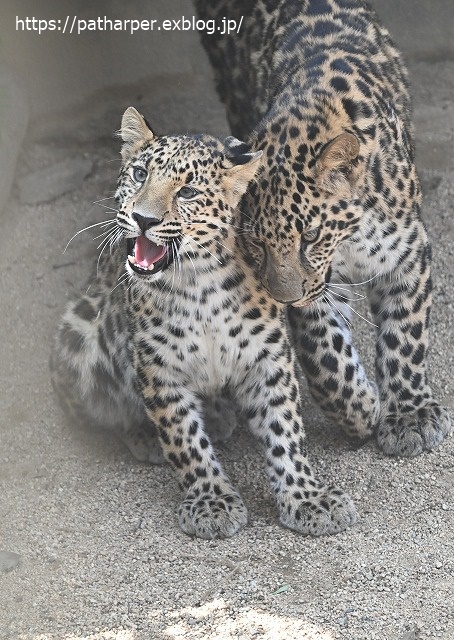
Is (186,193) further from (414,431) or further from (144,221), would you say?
(414,431)

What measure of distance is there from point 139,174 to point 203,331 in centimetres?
97

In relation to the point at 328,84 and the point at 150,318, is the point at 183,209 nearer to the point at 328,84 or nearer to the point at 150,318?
the point at 150,318

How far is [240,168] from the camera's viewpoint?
579cm

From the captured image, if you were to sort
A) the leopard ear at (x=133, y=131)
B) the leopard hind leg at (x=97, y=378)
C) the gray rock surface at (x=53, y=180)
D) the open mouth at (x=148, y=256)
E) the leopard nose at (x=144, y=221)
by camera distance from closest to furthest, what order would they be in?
the leopard nose at (x=144, y=221)
the open mouth at (x=148, y=256)
the leopard ear at (x=133, y=131)
the leopard hind leg at (x=97, y=378)
the gray rock surface at (x=53, y=180)

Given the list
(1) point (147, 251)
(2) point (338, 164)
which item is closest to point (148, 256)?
(1) point (147, 251)

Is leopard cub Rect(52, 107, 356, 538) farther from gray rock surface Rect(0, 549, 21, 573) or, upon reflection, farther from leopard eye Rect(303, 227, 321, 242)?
gray rock surface Rect(0, 549, 21, 573)

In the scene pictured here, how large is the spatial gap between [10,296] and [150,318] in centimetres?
296

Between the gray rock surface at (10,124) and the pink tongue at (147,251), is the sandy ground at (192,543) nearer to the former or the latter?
the gray rock surface at (10,124)

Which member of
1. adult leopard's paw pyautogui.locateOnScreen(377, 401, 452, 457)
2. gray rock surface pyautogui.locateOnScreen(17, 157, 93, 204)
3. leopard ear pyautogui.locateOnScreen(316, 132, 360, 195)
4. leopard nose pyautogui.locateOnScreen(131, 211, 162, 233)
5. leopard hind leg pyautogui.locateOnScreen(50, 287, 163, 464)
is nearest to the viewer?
leopard nose pyautogui.locateOnScreen(131, 211, 162, 233)

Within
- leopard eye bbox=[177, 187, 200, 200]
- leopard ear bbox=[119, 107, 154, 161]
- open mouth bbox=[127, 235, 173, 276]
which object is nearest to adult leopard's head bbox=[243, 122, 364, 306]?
leopard eye bbox=[177, 187, 200, 200]

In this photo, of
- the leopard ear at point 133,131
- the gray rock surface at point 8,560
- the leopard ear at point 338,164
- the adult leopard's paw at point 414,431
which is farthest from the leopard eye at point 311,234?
the gray rock surface at point 8,560

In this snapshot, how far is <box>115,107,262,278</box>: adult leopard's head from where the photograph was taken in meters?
5.66

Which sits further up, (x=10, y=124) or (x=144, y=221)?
(x=10, y=124)

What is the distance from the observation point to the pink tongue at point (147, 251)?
571cm
